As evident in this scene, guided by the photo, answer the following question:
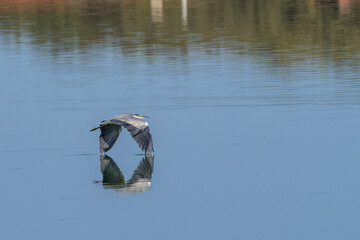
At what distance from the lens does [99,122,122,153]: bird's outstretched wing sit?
12961mm

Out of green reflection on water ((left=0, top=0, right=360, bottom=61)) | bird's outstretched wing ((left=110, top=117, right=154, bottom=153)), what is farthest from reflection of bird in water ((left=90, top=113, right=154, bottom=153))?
green reflection on water ((left=0, top=0, right=360, bottom=61))

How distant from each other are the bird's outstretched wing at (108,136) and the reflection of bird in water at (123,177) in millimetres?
162

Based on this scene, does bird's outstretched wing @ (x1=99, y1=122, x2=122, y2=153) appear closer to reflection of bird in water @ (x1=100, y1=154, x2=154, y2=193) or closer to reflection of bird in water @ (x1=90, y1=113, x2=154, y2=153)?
reflection of bird in water @ (x1=90, y1=113, x2=154, y2=153)

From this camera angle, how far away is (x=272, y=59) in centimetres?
2080

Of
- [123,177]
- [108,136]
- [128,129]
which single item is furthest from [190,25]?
[123,177]

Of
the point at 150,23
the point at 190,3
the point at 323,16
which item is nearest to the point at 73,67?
the point at 150,23

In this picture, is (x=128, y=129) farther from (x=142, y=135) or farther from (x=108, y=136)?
(x=108, y=136)

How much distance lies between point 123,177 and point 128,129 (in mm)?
805

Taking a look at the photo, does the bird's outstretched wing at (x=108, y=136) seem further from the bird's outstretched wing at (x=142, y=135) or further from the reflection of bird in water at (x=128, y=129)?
the bird's outstretched wing at (x=142, y=135)

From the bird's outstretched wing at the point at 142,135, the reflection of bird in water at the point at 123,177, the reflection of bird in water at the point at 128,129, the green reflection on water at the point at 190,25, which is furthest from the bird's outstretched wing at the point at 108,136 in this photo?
the green reflection on water at the point at 190,25

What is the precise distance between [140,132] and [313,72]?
755 centimetres

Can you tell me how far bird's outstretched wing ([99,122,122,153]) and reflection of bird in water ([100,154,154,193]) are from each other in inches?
6.4

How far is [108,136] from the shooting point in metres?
13.0

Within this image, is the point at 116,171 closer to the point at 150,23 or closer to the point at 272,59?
the point at 272,59
